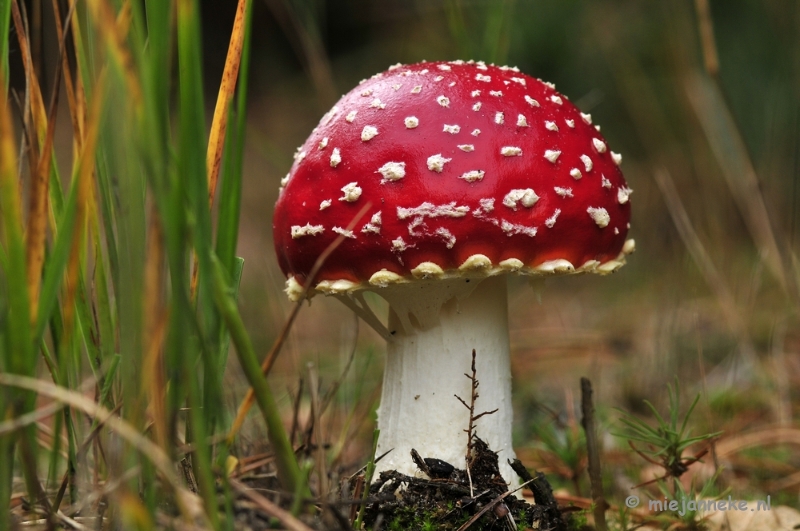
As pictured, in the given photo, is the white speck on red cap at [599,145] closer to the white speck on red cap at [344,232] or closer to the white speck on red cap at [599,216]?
the white speck on red cap at [599,216]

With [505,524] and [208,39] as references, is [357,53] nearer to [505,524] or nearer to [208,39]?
[208,39]

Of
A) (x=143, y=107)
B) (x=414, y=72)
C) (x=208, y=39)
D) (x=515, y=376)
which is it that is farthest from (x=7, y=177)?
(x=208, y=39)

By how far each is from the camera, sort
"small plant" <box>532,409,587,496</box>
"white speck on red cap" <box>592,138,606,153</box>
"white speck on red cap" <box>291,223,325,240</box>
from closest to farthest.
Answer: "white speck on red cap" <box>291,223,325,240</box>, "white speck on red cap" <box>592,138,606,153</box>, "small plant" <box>532,409,587,496</box>

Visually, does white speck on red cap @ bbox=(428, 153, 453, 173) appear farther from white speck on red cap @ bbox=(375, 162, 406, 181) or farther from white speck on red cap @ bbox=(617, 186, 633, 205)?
white speck on red cap @ bbox=(617, 186, 633, 205)

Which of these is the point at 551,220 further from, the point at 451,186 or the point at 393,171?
the point at 393,171

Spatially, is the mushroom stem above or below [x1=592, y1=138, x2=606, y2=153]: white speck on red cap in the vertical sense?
below

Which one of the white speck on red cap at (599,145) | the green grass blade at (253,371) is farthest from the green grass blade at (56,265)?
the white speck on red cap at (599,145)

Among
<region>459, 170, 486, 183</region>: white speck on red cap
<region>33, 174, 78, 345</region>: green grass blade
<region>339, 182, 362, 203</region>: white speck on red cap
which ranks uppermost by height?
<region>459, 170, 486, 183</region>: white speck on red cap

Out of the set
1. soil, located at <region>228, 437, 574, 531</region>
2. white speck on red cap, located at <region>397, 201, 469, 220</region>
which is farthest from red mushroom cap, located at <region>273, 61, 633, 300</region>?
soil, located at <region>228, 437, 574, 531</region>
